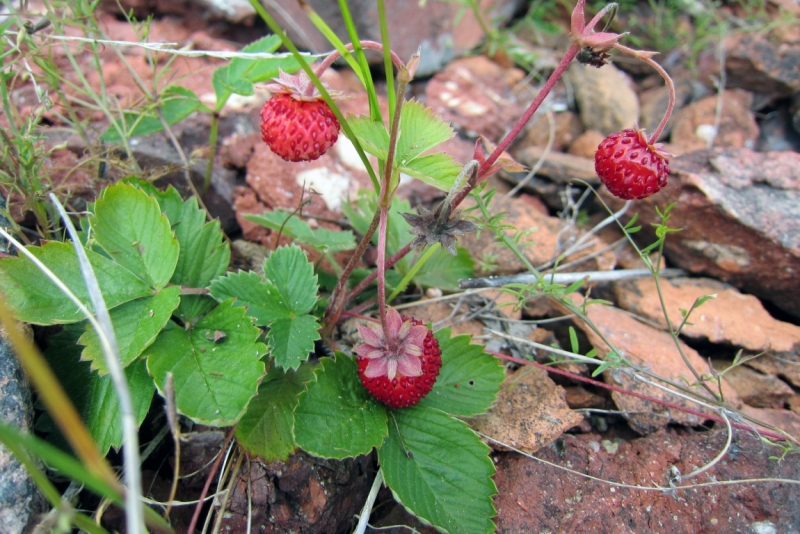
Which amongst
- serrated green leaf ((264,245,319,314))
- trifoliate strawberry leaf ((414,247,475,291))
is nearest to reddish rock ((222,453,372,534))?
serrated green leaf ((264,245,319,314))

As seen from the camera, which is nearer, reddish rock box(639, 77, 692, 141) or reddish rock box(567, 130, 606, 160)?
reddish rock box(567, 130, 606, 160)

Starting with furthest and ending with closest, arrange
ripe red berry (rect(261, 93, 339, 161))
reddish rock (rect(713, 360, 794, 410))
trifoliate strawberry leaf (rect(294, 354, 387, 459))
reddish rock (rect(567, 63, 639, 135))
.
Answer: reddish rock (rect(567, 63, 639, 135))
reddish rock (rect(713, 360, 794, 410))
trifoliate strawberry leaf (rect(294, 354, 387, 459))
ripe red berry (rect(261, 93, 339, 161))

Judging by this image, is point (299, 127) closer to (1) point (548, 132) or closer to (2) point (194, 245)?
(2) point (194, 245)

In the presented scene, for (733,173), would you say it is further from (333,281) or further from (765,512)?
(333,281)

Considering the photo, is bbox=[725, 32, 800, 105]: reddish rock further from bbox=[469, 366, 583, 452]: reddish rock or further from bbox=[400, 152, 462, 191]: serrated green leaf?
bbox=[400, 152, 462, 191]: serrated green leaf

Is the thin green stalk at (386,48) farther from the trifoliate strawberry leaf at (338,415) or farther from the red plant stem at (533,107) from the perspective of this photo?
the trifoliate strawberry leaf at (338,415)

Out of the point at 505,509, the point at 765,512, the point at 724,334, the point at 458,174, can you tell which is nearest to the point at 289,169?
the point at 458,174
